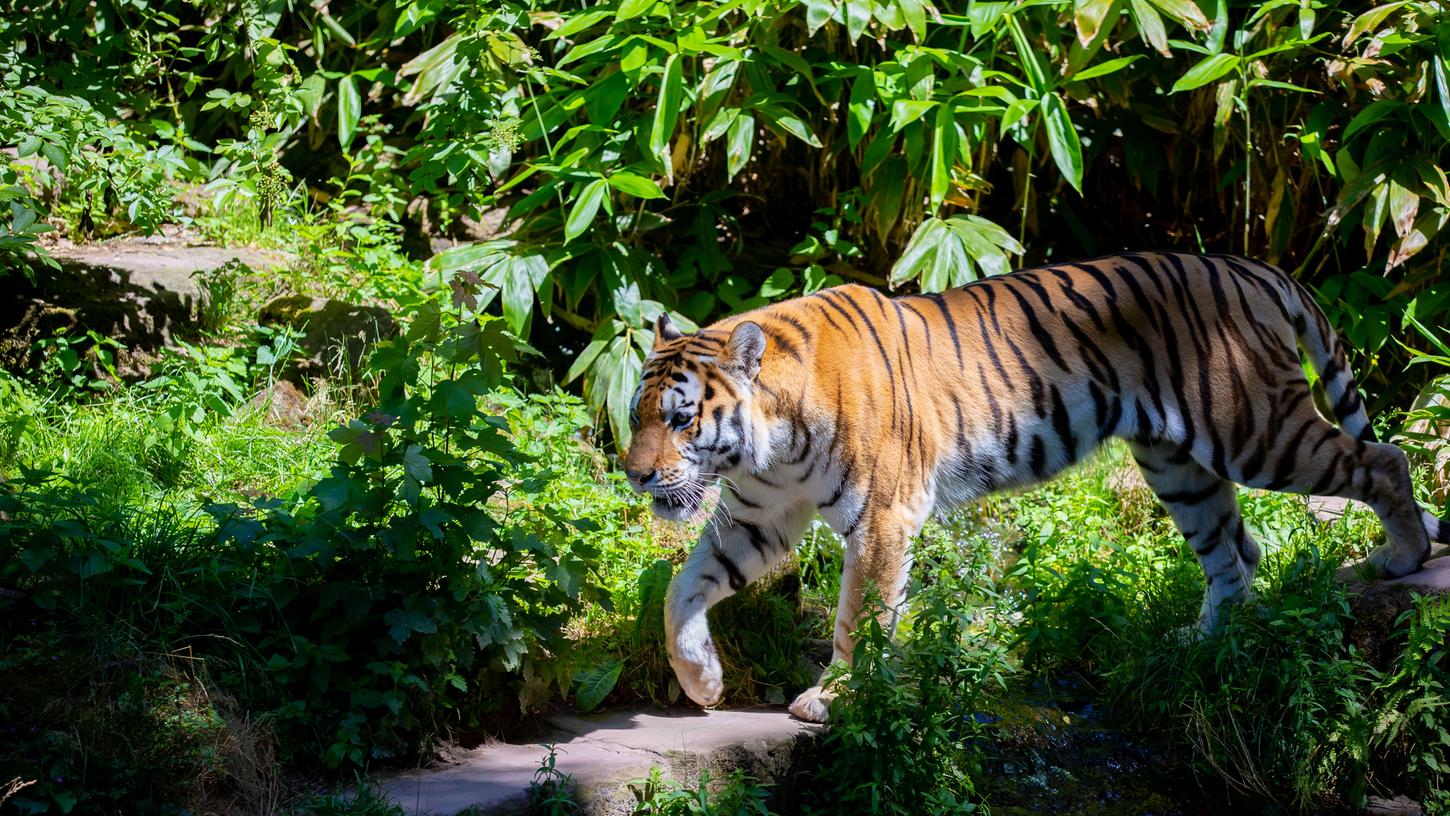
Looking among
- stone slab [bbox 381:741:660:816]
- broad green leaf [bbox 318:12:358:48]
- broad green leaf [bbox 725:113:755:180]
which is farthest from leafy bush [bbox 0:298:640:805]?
broad green leaf [bbox 318:12:358:48]

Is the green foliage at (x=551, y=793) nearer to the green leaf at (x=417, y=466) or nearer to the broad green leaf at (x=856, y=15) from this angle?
the green leaf at (x=417, y=466)

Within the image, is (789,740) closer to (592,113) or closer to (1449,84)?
(592,113)

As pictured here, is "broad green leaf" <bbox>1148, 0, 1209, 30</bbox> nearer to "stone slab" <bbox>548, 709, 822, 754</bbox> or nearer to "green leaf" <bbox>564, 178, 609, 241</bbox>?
"green leaf" <bbox>564, 178, 609, 241</bbox>

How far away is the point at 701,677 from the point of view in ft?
13.6

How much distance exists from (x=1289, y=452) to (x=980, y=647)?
50.2 inches

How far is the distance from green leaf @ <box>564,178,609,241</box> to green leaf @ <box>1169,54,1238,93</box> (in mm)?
2383

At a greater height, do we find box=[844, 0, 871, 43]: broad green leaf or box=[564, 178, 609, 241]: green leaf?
box=[844, 0, 871, 43]: broad green leaf

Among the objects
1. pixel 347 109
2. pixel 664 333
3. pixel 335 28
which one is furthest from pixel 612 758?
pixel 335 28

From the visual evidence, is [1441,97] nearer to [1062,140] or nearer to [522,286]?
[1062,140]

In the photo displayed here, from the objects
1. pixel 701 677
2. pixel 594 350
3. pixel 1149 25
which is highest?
pixel 1149 25

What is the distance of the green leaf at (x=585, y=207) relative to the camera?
5539 mm

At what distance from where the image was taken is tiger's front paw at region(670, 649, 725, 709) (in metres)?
4.15

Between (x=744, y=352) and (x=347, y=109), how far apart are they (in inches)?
145

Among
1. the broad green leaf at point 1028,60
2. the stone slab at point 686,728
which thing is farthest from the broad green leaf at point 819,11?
the stone slab at point 686,728
